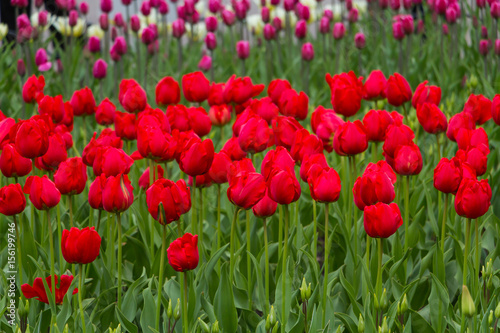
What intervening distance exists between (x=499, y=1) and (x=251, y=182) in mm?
4025

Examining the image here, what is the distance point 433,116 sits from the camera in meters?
2.60

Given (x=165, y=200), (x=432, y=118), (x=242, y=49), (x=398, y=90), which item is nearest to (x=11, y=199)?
(x=165, y=200)

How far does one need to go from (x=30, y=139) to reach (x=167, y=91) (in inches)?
44.5

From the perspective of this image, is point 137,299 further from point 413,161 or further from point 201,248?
point 413,161

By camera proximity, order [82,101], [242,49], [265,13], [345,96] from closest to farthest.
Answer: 1. [345,96]
2. [82,101]
3. [242,49]
4. [265,13]

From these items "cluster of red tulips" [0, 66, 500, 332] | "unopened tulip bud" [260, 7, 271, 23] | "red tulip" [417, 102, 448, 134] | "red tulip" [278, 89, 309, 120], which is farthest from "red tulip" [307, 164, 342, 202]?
"unopened tulip bud" [260, 7, 271, 23]

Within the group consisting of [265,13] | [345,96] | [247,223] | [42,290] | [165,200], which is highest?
[165,200]

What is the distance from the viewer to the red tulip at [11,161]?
219cm

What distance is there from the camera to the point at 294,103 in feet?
9.41

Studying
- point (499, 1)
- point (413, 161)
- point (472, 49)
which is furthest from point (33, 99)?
point (472, 49)

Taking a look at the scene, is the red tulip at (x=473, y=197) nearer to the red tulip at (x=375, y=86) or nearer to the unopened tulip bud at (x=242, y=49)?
the red tulip at (x=375, y=86)

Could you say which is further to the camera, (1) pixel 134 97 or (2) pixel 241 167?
(1) pixel 134 97

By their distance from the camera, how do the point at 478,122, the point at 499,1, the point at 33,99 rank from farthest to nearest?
the point at 499,1 < the point at 33,99 < the point at 478,122

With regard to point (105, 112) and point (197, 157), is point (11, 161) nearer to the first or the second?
point (197, 157)
